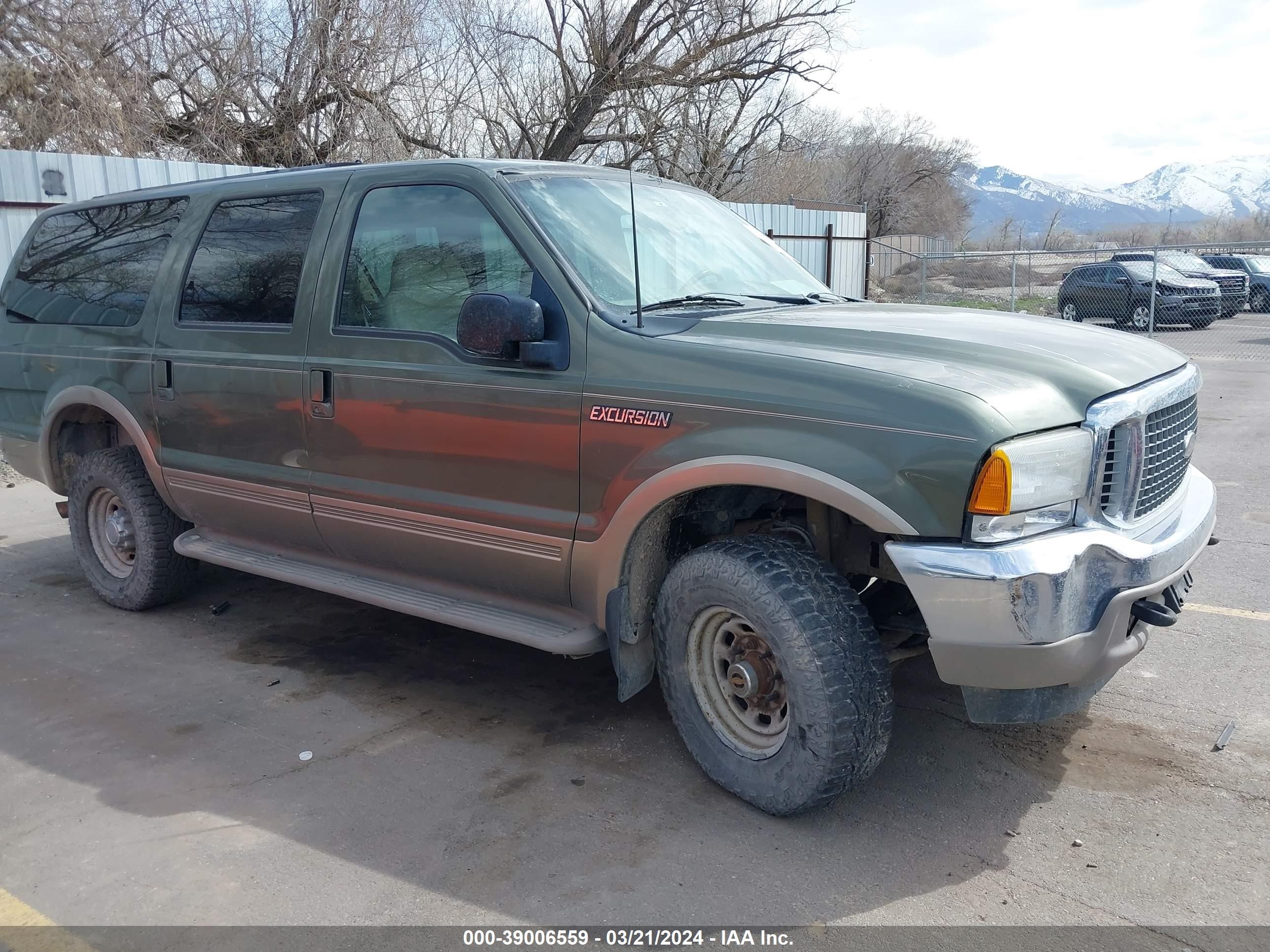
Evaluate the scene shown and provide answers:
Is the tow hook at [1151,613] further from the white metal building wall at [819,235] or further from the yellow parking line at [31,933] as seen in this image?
the white metal building wall at [819,235]

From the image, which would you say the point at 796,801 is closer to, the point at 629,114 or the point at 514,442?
the point at 514,442

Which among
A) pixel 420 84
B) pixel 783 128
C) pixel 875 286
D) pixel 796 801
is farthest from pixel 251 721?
pixel 875 286

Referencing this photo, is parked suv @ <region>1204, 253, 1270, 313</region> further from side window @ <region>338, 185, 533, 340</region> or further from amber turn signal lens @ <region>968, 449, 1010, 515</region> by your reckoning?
amber turn signal lens @ <region>968, 449, 1010, 515</region>

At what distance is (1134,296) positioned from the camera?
65.2 ft

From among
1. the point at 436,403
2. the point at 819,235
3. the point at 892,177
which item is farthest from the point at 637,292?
the point at 892,177

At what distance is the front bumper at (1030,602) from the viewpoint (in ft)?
9.29

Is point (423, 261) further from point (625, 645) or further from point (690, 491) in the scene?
point (625, 645)

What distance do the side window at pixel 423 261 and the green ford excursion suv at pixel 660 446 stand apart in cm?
1

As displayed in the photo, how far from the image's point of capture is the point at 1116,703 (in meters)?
4.13

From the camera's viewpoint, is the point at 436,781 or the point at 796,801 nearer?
the point at 796,801

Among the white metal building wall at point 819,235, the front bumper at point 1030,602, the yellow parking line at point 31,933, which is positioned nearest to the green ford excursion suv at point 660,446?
the front bumper at point 1030,602

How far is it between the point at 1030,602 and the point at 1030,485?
1.02 ft

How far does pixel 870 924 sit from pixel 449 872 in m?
1.19

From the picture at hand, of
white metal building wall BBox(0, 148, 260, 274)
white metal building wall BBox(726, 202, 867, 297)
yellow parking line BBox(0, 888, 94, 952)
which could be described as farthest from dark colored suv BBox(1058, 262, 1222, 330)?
yellow parking line BBox(0, 888, 94, 952)
